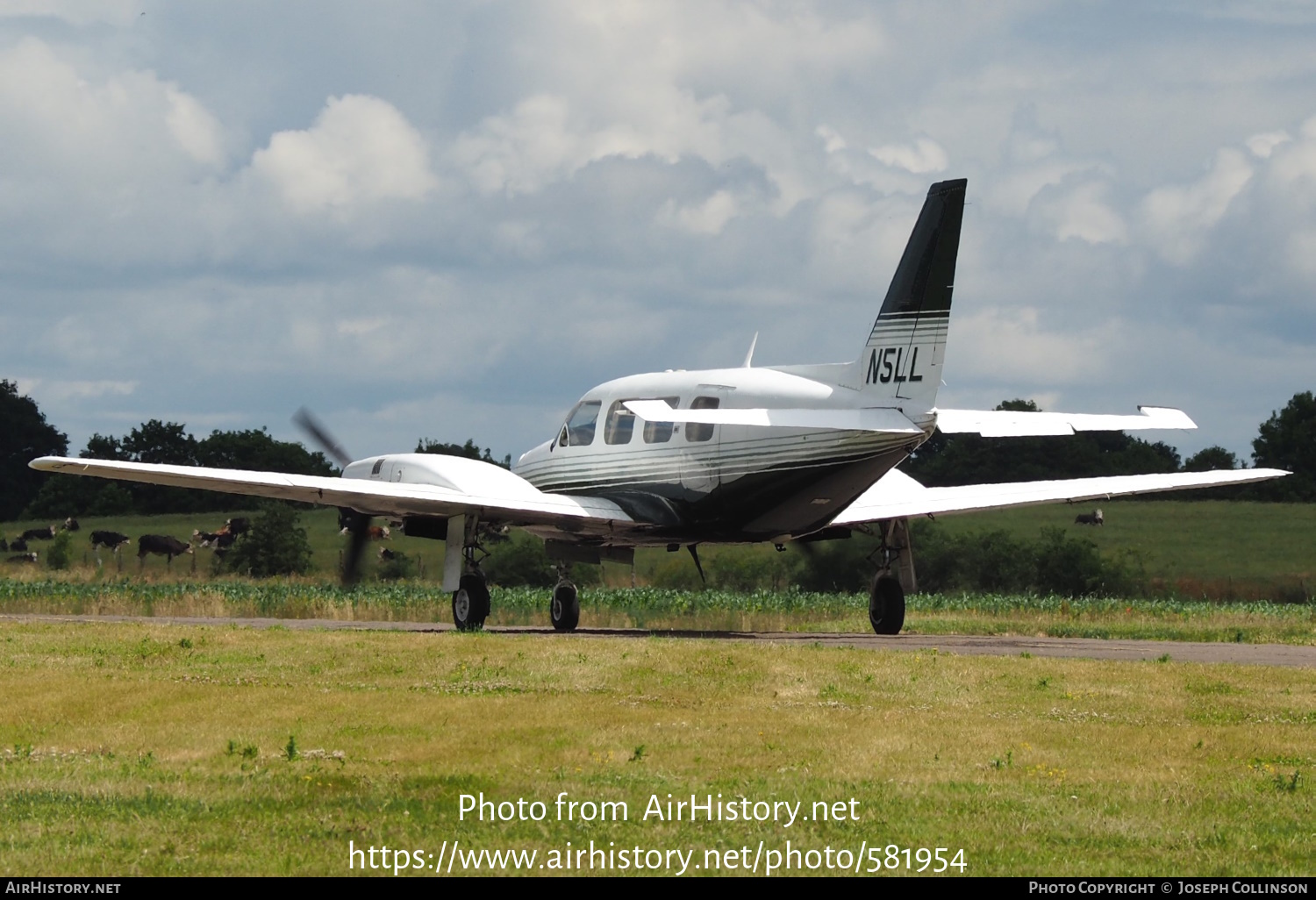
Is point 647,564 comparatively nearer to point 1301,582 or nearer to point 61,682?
point 1301,582

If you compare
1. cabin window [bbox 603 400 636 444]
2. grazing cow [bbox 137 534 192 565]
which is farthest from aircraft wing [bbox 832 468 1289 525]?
grazing cow [bbox 137 534 192 565]

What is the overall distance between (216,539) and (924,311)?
A: 47.5 meters

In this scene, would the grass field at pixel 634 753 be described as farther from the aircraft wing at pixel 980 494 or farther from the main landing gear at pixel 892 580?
the main landing gear at pixel 892 580

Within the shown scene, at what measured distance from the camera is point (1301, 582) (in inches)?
1943

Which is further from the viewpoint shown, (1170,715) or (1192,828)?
(1170,715)

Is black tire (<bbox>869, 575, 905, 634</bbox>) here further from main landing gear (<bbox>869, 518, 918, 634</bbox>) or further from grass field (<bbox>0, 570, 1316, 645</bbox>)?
grass field (<bbox>0, 570, 1316, 645</bbox>)

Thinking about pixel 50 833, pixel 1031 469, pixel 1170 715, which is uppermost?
pixel 1031 469

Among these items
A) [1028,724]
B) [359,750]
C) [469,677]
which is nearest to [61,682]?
[469,677]

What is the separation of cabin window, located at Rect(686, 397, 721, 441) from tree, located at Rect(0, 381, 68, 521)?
282 feet

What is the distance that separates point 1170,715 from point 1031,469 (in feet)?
216

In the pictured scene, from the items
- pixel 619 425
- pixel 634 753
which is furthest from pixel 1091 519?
pixel 634 753

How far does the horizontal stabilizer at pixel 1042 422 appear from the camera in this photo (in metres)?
22.7

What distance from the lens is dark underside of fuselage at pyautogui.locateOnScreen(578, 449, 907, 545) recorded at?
80.1 feet

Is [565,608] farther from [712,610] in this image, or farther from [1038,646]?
[712,610]
